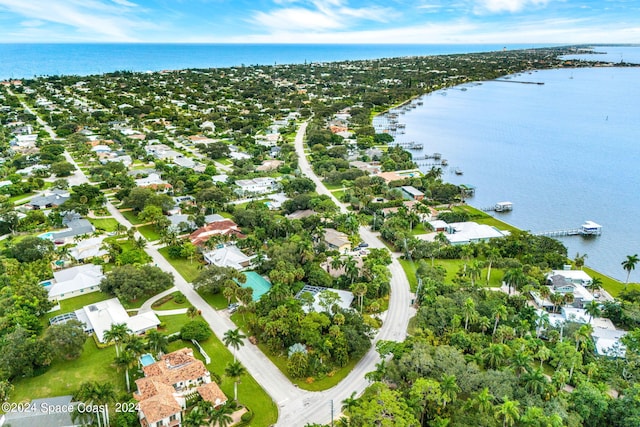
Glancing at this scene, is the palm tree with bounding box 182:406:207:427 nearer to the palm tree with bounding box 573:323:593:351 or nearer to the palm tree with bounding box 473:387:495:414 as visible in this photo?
the palm tree with bounding box 473:387:495:414

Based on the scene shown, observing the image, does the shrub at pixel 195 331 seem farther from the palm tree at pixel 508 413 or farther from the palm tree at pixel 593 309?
the palm tree at pixel 593 309

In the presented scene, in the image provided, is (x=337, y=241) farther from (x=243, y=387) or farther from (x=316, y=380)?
(x=243, y=387)

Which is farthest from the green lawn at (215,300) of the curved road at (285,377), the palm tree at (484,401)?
the palm tree at (484,401)

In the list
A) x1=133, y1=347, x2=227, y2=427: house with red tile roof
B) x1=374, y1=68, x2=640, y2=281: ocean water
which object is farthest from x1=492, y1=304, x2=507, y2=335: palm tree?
x1=374, y1=68, x2=640, y2=281: ocean water

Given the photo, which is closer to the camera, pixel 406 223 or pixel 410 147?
pixel 406 223

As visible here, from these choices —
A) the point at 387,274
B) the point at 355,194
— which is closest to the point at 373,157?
the point at 355,194

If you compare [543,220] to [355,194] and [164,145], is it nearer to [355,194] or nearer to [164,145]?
[355,194]
